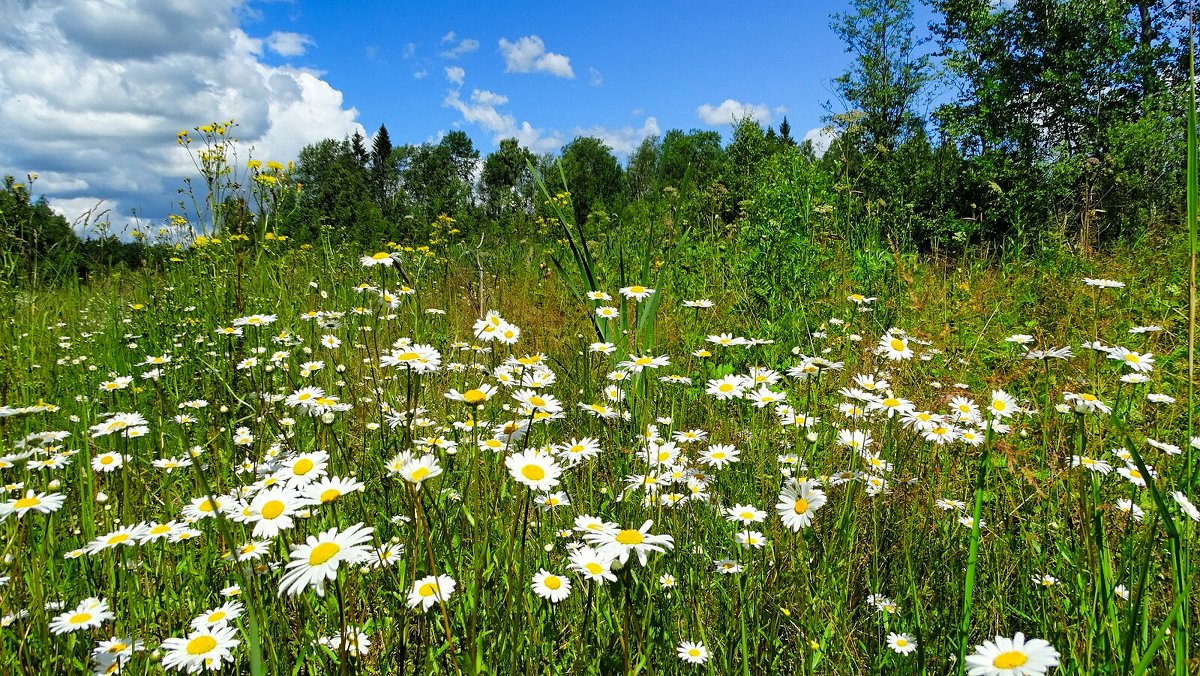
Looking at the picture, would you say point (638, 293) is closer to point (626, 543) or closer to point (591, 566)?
point (591, 566)

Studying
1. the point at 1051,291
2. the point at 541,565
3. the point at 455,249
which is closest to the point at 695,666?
the point at 541,565

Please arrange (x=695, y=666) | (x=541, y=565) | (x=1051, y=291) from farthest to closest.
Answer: (x=1051, y=291)
(x=541, y=565)
(x=695, y=666)

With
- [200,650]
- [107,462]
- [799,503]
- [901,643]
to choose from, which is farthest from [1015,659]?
[107,462]

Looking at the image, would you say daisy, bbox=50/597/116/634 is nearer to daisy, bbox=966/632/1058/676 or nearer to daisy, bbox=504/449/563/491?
daisy, bbox=504/449/563/491

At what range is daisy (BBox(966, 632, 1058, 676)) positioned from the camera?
2.29 feet

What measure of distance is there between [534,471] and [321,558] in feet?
1.17

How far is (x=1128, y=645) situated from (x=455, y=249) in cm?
653

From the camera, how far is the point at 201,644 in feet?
3.39

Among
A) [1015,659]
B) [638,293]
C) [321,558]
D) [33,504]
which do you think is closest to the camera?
[1015,659]

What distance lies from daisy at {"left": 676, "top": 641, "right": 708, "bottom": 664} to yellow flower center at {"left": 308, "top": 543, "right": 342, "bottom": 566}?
0.71 m

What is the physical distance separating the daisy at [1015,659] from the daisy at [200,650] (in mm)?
1125

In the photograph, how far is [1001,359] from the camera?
290 cm

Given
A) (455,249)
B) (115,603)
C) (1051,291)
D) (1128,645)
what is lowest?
(115,603)

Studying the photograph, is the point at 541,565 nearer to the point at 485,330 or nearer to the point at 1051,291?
the point at 485,330
